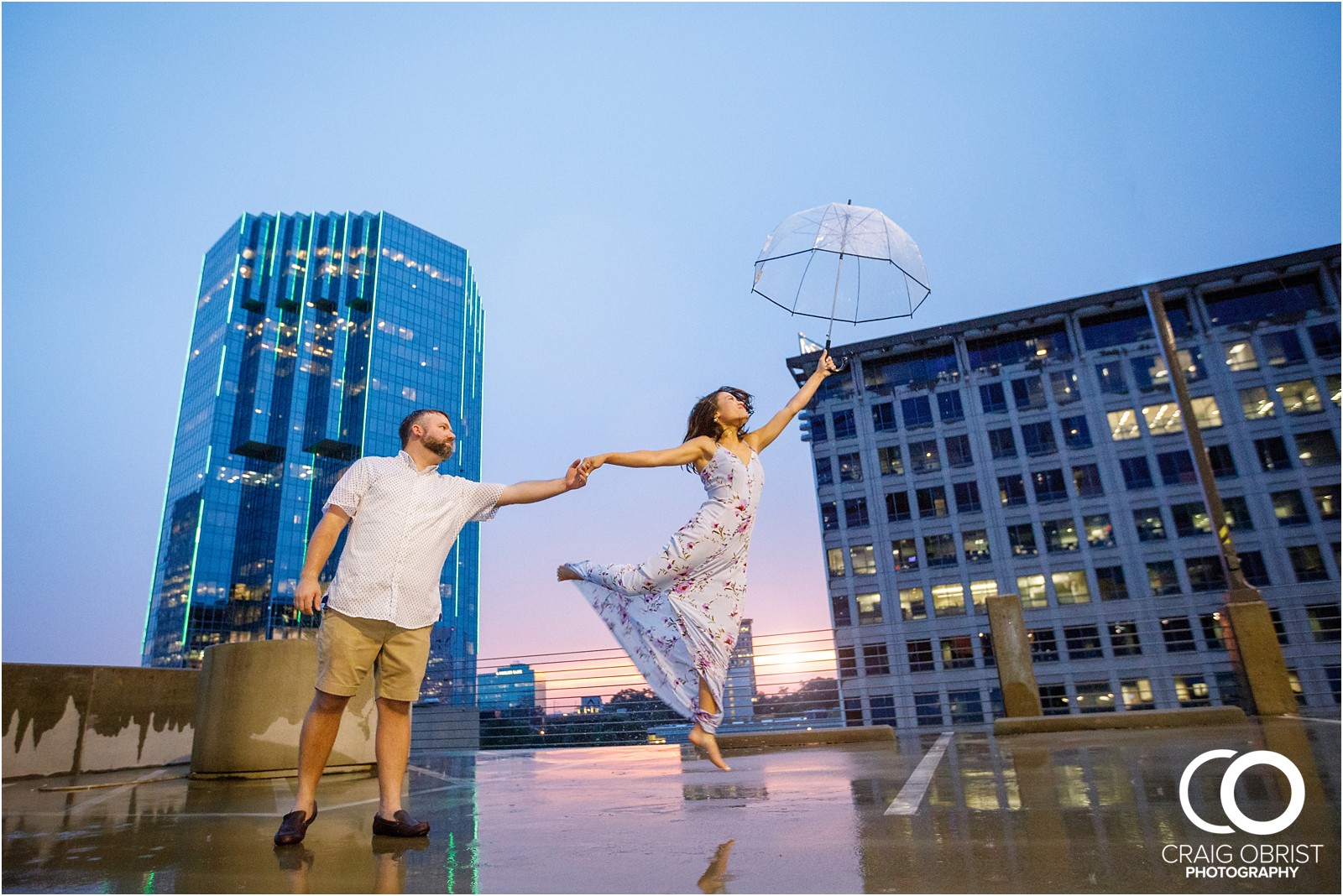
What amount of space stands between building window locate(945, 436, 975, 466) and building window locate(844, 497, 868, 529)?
5.92 metres

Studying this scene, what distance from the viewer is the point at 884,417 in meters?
47.8

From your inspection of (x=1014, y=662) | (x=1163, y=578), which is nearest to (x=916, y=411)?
(x=1163, y=578)

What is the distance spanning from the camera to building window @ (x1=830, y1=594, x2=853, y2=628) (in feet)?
148

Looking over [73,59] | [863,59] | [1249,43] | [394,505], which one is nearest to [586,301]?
[863,59]

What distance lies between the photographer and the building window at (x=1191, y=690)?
38094mm

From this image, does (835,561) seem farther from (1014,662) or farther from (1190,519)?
(1014,662)

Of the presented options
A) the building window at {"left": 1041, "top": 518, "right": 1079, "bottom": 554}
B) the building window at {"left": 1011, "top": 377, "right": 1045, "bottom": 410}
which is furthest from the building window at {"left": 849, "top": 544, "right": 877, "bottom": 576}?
the building window at {"left": 1011, "top": 377, "right": 1045, "bottom": 410}

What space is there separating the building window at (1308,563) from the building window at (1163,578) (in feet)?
17.8

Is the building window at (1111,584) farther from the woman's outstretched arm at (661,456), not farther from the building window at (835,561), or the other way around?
the woman's outstretched arm at (661,456)

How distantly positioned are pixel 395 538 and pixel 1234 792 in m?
3.47

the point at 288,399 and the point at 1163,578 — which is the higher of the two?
the point at 288,399

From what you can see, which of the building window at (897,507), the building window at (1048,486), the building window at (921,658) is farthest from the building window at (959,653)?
the building window at (1048,486)

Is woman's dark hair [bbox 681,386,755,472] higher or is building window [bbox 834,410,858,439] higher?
building window [bbox 834,410,858,439]

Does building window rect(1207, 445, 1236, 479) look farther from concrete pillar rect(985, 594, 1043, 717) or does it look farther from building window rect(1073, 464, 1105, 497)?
concrete pillar rect(985, 594, 1043, 717)
